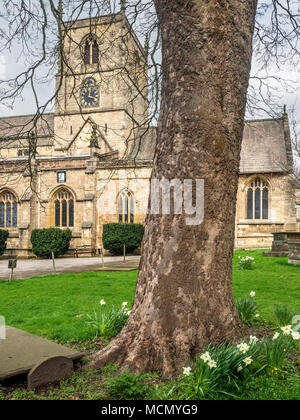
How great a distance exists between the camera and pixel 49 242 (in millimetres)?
24703

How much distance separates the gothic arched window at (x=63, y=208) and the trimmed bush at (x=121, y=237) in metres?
4.17

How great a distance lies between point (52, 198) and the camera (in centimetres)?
2800

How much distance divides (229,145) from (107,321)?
2.60 meters

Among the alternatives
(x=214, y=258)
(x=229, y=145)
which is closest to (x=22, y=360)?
(x=214, y=258)

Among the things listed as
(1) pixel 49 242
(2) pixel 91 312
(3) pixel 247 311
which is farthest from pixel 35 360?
(1) pixel 49 242

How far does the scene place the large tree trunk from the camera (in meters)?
3.33

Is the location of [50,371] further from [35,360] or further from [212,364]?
[212,364]

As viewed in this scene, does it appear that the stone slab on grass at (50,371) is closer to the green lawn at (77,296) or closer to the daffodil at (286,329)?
the green lawn at (77,296)

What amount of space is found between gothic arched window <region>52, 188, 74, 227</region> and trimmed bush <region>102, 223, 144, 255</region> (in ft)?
13.7

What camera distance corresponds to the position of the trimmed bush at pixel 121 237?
79.7ft

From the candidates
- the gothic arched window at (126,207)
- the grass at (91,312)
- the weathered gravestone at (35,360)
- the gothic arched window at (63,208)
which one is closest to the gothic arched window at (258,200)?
the gothic arched window at (126,207)

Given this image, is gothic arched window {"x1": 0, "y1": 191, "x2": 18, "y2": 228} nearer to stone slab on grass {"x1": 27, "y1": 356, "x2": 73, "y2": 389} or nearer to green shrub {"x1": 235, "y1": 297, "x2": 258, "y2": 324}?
green shrub {"x1": 235, "y1": 297, "x2": 258, "y2": 324}

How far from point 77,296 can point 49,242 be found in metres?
17.4

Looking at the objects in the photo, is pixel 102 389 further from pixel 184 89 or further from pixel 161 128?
pixel 184 89
